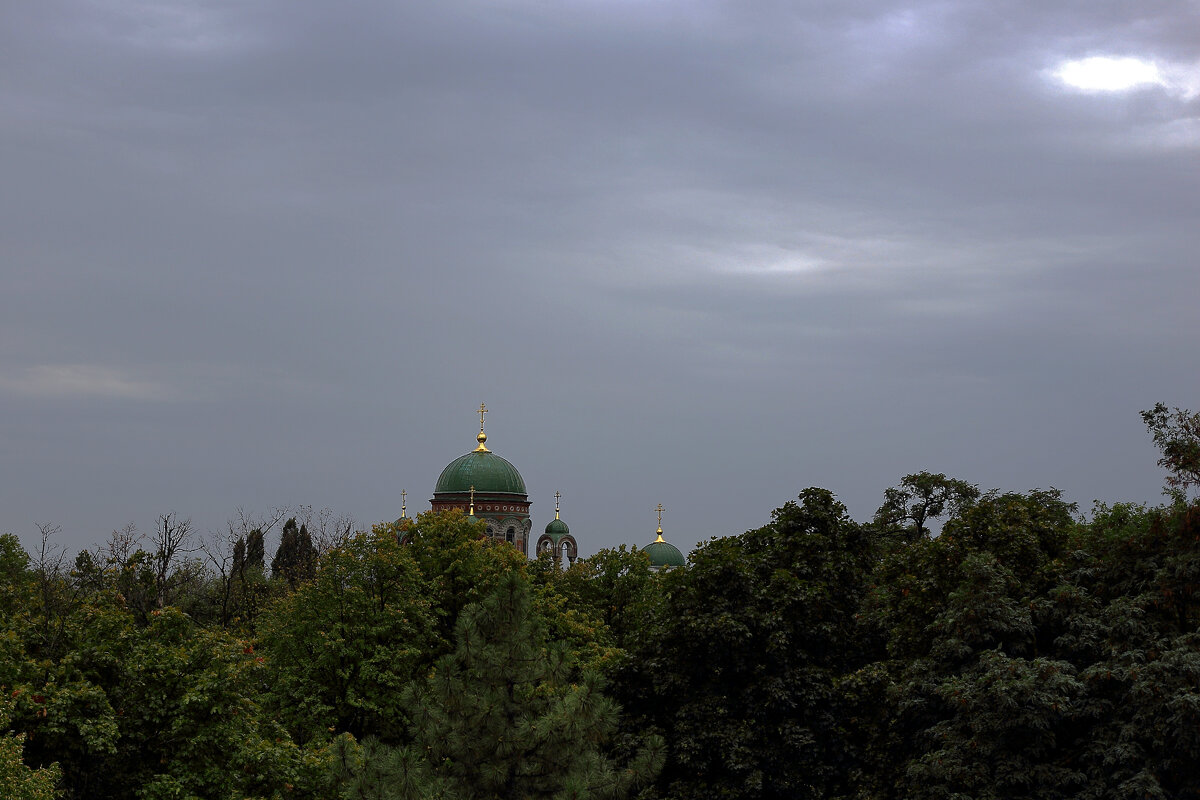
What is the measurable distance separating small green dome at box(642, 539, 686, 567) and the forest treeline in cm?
7097

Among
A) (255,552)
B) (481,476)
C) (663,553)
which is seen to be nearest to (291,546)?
(255,552)

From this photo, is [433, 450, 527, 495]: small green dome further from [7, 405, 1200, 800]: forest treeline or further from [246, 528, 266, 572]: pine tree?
[7, 405, 1200, 800]: forest treeline

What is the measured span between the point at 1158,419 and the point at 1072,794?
7.98 m

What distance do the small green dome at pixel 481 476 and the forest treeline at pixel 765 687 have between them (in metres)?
55.1

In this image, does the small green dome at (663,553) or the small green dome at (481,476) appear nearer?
the small green dome at (481,476)

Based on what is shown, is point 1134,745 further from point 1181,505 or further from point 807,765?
point 807,765

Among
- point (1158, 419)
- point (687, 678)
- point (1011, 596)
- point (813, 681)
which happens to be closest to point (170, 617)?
point (687, 678)

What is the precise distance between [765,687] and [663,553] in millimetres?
77315

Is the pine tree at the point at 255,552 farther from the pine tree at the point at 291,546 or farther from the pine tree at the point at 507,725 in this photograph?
the pine tree at the point at 507,725

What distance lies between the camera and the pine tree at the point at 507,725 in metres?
19.8

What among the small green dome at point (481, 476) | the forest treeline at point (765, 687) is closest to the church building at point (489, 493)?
the small green dome at point (481, 476)

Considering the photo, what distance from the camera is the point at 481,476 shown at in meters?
89.0

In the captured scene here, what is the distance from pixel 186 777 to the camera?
84.7 ft

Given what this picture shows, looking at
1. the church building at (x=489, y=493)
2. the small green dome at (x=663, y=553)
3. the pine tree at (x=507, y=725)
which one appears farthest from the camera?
the small green dome at (x=663, y=553)
